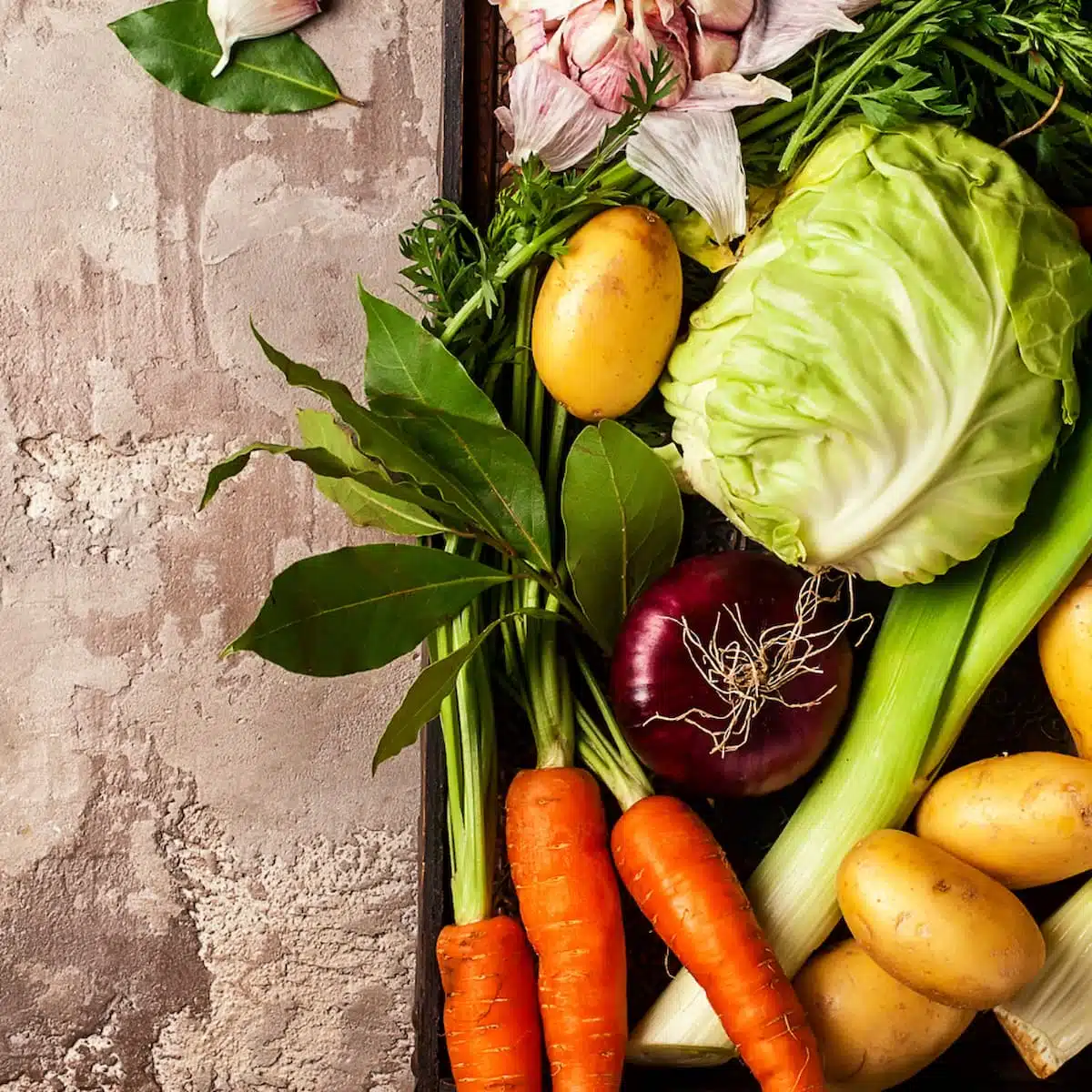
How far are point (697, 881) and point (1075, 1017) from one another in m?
0.36

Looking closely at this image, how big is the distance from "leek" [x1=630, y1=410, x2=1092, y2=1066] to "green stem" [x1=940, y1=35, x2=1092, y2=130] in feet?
0.89

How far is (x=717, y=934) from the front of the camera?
969 millimetres

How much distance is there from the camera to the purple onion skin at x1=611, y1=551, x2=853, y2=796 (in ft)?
3.21

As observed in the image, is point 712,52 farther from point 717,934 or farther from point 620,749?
point 717,934

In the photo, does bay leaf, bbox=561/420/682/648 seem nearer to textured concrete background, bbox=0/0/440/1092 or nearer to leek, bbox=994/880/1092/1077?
textured concrete background, bbox=0/0/440/1092

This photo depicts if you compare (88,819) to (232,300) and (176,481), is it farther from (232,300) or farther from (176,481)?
(232,300)

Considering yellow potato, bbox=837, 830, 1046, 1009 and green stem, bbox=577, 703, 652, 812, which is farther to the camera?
green stem, bbox=577, 703, 652, 812

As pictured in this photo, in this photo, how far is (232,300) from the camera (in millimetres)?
1300

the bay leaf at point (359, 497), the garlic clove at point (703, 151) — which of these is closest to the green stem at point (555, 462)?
the bay leaf at point (359, 497)

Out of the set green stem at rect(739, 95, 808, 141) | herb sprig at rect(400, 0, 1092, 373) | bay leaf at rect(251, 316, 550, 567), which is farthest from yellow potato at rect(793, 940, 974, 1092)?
green stem at rect(739, 95, 808, 141)

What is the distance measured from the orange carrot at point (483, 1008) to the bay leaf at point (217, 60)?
3.03 ft

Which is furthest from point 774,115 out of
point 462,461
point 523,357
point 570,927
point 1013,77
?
point 570,927

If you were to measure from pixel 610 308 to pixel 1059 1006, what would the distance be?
74cm

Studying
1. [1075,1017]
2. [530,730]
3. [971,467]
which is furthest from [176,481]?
[1075,1017]
